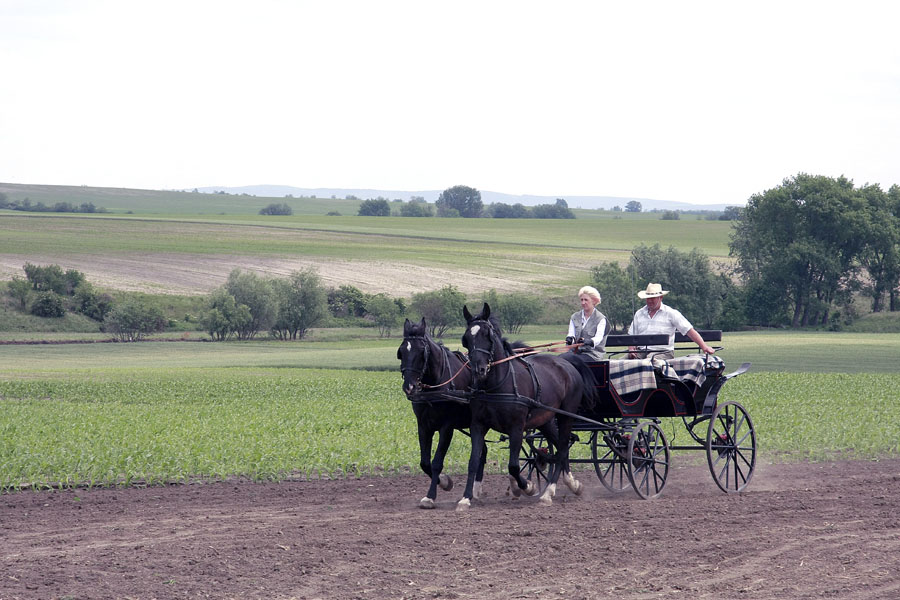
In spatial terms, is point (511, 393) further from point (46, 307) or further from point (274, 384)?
point (46, 307)

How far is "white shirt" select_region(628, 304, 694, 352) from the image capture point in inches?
496

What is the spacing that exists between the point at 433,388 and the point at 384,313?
2152 inches

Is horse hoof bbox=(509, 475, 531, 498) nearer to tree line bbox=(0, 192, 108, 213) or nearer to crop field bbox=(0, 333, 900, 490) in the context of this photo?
crop field bbox=(0, 333, 900, 490)

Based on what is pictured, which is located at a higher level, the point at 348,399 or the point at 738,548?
the point at 738,548

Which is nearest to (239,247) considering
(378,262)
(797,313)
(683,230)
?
(378,262)

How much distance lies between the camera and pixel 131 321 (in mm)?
60719

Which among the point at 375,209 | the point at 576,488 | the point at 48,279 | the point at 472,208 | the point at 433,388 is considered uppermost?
the point at 472,208

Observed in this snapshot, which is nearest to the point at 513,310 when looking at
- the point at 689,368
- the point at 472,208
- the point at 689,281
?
the point at 689,281

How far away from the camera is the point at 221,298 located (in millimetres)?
62969

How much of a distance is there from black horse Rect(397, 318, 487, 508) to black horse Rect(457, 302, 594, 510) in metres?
0.31

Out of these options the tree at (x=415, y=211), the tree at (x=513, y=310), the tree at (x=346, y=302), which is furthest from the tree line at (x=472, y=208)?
the tree at (x=513, y=310)

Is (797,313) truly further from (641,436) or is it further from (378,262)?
(641,436)

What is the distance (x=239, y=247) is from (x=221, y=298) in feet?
115

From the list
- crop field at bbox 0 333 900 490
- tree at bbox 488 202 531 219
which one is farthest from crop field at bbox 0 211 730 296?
crop field at bbox 0 333 900 490
